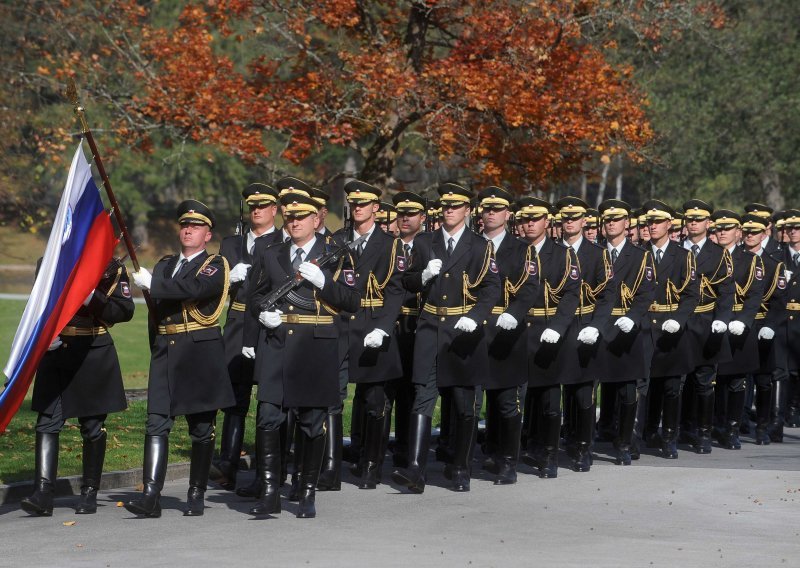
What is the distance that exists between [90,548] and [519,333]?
4.16m

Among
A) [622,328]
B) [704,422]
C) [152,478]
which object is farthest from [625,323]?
[152,478]

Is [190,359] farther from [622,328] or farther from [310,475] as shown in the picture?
[622,328]

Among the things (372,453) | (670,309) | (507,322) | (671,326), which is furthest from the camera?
(670,309)

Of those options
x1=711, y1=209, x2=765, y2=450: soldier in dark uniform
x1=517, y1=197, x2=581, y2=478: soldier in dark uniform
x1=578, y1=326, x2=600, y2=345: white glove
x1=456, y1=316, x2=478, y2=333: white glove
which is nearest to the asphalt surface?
x1=517, y1=197, x2=581, y2=478: soldier in dark uniform

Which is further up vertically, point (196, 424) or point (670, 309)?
point (670, 309)

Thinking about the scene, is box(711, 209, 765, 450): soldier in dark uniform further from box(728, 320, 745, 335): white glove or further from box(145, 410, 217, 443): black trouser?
box(145, 410, 217, 443): black trouser

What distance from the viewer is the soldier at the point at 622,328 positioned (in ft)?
42.2

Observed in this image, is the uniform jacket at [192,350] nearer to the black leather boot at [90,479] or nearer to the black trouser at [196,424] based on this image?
the black trouser at [196,424]

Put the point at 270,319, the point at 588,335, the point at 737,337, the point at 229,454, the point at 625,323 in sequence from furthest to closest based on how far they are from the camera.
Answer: the point at 737,337 → the point at 625,323 → the point at 588,335 → the point at 229,454 → the point at 270,319

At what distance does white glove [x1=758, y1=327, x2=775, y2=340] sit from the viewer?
14914 mm

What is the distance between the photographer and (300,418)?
10.1 meters

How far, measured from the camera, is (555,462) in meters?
12.1

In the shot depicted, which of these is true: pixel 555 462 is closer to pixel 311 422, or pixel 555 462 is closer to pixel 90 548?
pixel 311 422

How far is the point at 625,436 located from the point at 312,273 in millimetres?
4194
